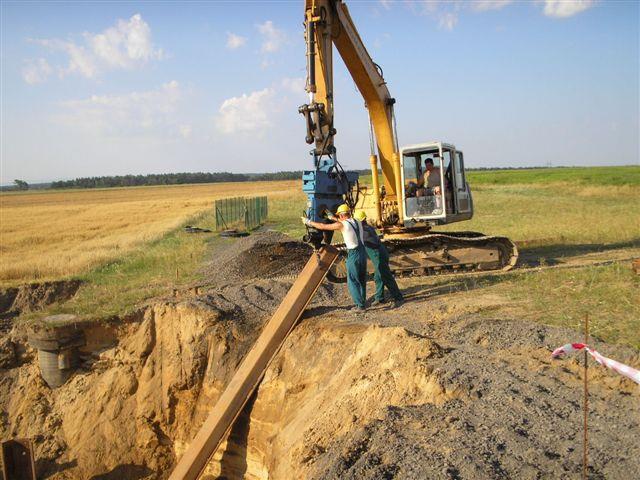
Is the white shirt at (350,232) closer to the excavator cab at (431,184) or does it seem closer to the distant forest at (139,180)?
the excavator cab at (431,184)

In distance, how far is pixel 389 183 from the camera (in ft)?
40.9

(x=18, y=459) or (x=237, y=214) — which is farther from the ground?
(x=237, y=214)

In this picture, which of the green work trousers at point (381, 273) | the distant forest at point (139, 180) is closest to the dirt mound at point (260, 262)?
the green work trousers at point (381, 273)

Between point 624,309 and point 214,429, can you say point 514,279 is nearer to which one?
point 624,309

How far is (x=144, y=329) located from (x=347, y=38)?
650cm

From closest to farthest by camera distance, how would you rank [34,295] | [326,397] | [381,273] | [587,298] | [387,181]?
1. [326,397]
2. [587,298]
3. [381,273]
4. [387,181]
5. [34,295]

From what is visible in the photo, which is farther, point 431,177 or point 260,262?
point 260,262

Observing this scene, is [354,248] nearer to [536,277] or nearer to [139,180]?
[536,277]

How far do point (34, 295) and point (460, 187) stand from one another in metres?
10.1

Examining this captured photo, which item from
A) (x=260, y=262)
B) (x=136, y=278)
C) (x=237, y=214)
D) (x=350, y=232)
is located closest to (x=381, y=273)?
(x=350, y=232)

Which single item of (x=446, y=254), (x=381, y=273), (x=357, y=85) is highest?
(x=357, y=85)

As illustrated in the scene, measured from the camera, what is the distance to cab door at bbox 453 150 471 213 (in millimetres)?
11922

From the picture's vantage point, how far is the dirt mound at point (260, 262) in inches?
513

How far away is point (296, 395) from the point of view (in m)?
7.66
